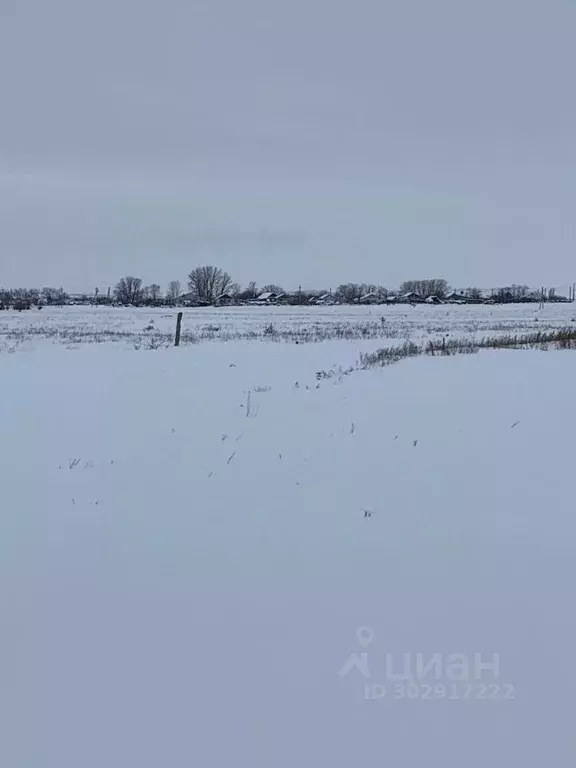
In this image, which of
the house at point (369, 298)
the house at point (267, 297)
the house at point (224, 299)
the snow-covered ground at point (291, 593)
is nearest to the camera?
the snow-covered ground at point (291, 593)

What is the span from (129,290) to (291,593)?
110965mm

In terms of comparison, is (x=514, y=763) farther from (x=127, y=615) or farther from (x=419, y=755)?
(x=127, y=615)

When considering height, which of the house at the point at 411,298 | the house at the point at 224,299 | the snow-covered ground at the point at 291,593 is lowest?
the snow-covered ground at the point at 291,593

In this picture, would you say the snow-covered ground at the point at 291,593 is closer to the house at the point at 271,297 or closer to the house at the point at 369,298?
the house at the point at 271,297

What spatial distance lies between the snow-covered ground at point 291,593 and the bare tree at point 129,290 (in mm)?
102430

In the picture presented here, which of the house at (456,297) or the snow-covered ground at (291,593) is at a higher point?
the house at (456,297)

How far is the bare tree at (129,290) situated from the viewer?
105550 mm

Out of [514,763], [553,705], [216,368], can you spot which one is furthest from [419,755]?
[216,368]

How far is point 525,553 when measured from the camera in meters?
4.29

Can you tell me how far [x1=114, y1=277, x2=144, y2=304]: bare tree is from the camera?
106 m

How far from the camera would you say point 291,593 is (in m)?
3.80

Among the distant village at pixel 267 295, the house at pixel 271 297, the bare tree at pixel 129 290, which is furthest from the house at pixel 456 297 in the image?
the bare tree at pixel 129 290

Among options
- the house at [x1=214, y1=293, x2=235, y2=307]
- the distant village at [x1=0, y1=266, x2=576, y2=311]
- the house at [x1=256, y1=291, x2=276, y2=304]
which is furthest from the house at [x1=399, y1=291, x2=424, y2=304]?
the house at [x1=214, y1=293, x2=235, y2=307]

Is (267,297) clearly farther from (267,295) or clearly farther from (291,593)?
(291,593)
